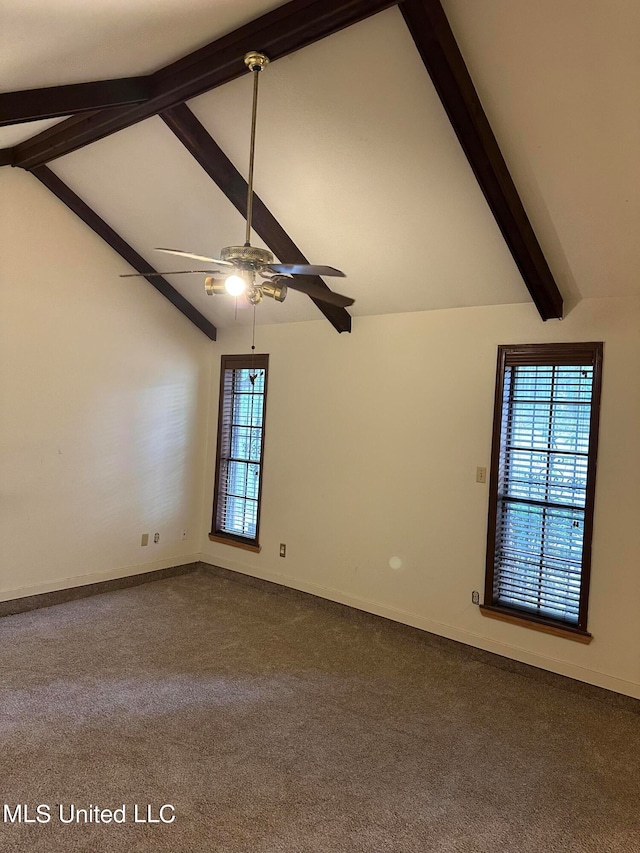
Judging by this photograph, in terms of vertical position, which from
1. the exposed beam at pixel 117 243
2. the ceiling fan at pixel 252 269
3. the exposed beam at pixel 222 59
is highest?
the exposed beam at pixel 222 59

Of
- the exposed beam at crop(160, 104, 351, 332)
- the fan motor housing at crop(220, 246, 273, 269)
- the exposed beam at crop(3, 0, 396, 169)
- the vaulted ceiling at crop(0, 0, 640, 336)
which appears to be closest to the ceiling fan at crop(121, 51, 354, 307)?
the fan motor housing at crop(220, 246, 273, 269)

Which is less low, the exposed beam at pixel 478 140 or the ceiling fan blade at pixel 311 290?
the exposed beam at pixel 478 140

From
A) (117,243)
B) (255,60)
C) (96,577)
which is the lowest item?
(96,577)

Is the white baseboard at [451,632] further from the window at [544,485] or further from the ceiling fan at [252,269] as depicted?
the ceiling fan at [252,269]

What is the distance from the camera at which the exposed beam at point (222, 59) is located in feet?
8.40

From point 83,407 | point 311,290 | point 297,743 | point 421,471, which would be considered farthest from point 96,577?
point 311,290

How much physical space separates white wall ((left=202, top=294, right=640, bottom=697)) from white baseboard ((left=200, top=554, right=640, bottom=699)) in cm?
1

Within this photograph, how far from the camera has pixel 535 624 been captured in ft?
12.4

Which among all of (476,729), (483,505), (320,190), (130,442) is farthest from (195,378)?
(476,729)

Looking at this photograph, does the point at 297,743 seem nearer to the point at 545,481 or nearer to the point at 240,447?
the point at 545,481

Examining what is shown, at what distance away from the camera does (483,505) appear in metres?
4.06

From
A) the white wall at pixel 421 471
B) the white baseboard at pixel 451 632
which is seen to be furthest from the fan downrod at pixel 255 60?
the white baseboard at pixel 451 632

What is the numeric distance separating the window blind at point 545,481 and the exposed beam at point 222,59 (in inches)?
89.1

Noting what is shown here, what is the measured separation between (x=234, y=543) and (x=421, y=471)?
86.2 inches
